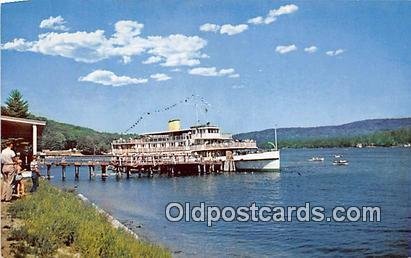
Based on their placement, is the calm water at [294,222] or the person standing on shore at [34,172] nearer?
the calm water at [294,222]

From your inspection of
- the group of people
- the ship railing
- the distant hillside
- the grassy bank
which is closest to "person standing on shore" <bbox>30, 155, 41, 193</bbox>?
the group of people

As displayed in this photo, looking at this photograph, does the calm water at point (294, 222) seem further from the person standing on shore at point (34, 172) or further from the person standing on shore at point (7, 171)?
the person standing on shore at point (7, 171)

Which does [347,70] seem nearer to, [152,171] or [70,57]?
[70,57]

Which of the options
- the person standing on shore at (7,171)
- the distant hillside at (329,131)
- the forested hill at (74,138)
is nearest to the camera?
the distant hillside at (329,131)

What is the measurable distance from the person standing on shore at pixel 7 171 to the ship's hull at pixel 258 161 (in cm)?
343

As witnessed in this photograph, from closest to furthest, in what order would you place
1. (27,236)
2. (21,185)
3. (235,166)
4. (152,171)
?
(27,236), (21,185), (152,171), (235,166)

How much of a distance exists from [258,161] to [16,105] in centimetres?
503

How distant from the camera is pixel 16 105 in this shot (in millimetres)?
6605

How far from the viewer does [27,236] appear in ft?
20.1

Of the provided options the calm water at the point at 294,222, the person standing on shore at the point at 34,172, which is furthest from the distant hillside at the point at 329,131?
the person standing on shore at the point at 34,172

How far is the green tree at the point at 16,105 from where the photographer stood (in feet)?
19.7

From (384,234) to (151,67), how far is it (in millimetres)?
2928

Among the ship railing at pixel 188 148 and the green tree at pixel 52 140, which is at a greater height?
the green tree at pixel 52 140

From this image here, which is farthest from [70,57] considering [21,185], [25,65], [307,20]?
[21,185]
